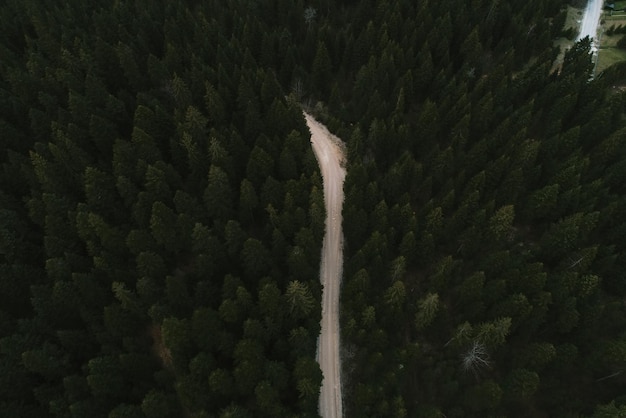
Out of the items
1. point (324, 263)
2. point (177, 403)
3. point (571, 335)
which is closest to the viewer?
point (177, 403)

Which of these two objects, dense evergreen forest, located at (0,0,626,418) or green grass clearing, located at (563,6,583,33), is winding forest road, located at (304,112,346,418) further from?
green grass clearing, located at (563,6,583,33)

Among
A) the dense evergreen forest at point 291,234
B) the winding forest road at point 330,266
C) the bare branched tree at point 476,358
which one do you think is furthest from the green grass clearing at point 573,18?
the bare branched tree at point 476,358

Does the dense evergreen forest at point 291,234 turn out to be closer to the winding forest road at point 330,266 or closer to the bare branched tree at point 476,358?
the bare branched tree at point 476,358

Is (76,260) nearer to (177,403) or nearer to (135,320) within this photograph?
(135,320)

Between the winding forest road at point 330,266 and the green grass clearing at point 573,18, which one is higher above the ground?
the green grass clearing at point 573,18

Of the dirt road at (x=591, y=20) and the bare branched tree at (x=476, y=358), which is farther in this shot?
the dirt road at (x=591, y=20)

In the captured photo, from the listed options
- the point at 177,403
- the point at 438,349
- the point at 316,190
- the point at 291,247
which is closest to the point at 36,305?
the point at 177,403

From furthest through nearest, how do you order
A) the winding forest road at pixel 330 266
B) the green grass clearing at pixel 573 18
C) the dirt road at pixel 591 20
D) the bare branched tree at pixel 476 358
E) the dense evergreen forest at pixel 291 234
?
the green grass clearing at pixel 573 18, the dirt road at pixel 591 20, the winding forest road at pixel 330 266, the bare branched tree at pixel 476 358, the dense evergreen forest at pixel 291 234

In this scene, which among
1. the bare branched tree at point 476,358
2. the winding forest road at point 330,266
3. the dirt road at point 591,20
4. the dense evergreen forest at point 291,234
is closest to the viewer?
the dense evergreen forest at point 291,234
